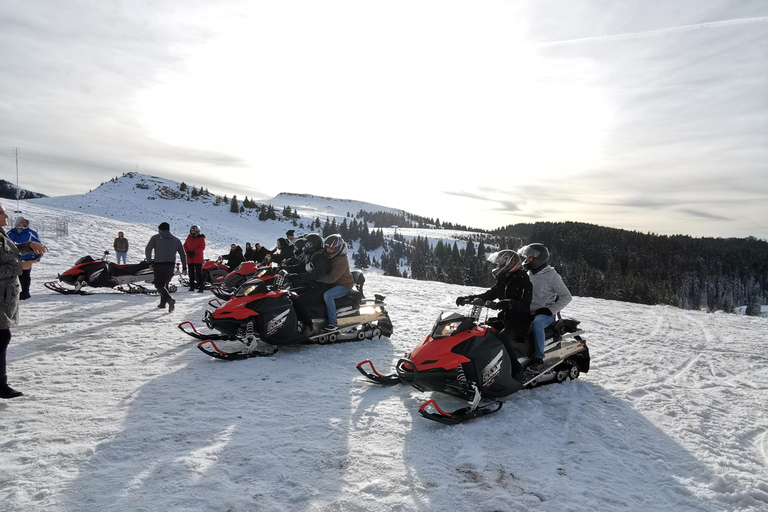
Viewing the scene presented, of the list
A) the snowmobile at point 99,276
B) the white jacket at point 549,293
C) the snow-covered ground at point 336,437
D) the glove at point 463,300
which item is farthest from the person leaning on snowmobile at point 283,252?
the white jacket at point 549,293

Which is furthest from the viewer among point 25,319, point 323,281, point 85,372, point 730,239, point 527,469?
point 730,239

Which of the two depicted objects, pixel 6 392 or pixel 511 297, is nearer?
pixel 6 392

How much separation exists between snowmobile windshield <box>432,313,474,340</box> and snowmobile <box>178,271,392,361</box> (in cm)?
294

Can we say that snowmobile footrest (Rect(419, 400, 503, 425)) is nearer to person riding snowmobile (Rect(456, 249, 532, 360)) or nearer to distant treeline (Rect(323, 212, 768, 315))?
person riding snowmobile (Rect(456, 249, 532, 360))

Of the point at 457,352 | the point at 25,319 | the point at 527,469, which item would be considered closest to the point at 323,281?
the point at 457,352

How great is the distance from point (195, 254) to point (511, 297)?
10808 millimetres

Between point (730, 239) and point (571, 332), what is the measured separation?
17757 cm

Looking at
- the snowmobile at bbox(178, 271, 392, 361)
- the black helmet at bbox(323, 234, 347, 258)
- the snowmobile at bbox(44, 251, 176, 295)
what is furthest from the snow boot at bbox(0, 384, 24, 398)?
the snowmobile at bbox(44, 251, 176, 295)

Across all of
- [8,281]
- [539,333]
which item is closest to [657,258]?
[539,333]

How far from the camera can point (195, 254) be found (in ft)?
41.8

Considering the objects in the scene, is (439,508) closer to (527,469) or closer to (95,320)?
(527,469)

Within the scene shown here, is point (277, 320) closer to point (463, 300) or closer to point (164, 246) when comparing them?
point (463, 300)

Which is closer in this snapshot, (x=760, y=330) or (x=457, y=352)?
(x=457, y=352)

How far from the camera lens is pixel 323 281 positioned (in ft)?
24.2
